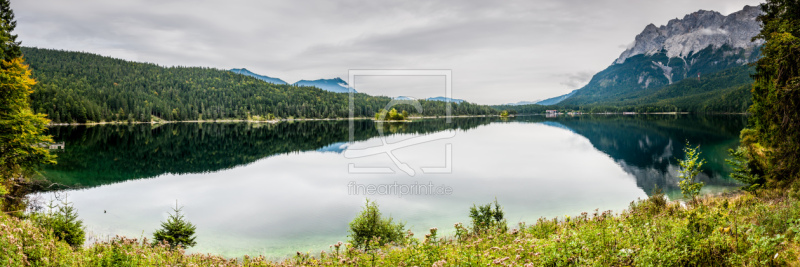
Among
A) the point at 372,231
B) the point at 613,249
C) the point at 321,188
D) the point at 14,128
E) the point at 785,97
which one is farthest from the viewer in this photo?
the point at 321,188

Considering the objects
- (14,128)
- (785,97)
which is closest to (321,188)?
(14,128)

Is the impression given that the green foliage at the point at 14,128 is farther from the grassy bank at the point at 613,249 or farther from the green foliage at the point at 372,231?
the green foliage at the point at 372,231

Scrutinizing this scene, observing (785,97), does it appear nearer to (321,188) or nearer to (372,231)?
(372,231)

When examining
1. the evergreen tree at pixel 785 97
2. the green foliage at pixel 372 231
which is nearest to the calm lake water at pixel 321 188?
the green foliage at pixel 372 231

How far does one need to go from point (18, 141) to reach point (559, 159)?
44980 mm

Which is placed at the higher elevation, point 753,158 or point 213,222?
point 753,158

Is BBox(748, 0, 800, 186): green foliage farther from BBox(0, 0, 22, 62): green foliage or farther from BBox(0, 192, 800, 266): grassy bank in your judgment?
BBox(0, 0, 22, 62): green foliage

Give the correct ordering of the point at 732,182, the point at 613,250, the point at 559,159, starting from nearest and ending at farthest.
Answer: the point at 613,250 < the point at 732,182 < the point at 559,159

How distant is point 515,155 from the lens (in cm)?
4556

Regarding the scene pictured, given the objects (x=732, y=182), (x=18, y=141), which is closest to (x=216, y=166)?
(x=18, y=141)

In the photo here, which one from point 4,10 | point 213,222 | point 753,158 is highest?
point 4,10

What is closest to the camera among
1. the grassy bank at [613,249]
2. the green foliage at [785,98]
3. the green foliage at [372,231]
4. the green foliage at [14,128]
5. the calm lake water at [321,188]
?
the grassy bank at [613,249]

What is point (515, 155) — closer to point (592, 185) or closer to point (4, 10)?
point (592, 185)

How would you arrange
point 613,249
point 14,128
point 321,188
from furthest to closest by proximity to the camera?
point 321,188 → point 14,128 → point 613,249
